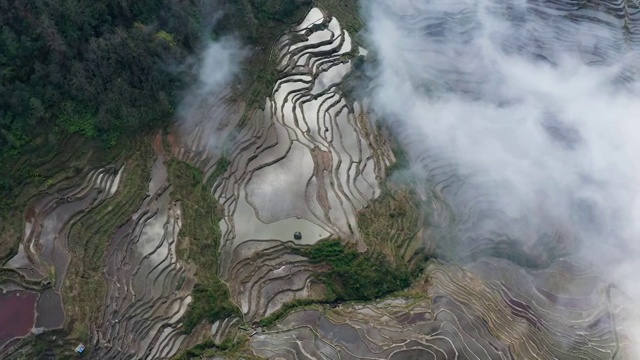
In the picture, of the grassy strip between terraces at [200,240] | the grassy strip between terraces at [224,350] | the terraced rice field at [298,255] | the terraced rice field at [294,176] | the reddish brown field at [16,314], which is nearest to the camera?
the reddish brown field at [16,314]

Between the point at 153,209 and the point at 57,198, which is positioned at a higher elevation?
the point at 57,198

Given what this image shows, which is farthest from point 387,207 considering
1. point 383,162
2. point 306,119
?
point 306,119

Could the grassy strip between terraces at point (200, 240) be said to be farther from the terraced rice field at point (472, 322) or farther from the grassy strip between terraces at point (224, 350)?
the terraced rice field at point (472, 322)

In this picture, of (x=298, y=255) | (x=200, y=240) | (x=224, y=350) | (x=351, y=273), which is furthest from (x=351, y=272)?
(x=200, y=240)

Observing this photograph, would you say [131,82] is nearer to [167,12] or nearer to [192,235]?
[167,12]

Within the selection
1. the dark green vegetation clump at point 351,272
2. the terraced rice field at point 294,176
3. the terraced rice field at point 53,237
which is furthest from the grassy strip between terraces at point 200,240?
the dark green vegetation clump at point 351,272

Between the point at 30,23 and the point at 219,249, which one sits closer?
the point at 30,23

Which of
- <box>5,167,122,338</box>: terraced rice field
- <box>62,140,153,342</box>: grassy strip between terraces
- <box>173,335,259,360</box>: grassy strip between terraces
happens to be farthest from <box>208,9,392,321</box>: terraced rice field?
<box>5,167,122,338</box>: terraced rice field
